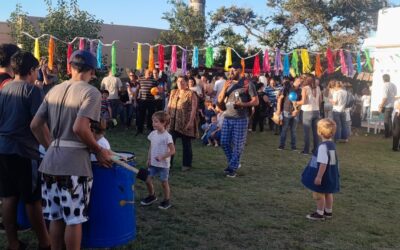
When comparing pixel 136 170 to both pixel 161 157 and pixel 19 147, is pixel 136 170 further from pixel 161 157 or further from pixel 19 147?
pixel 161 157

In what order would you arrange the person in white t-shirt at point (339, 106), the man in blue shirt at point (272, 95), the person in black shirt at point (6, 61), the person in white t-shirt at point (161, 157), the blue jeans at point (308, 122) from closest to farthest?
1. the person in black shirt at point (6, 61)
2. the person in white t-shirt at point (161, 157)
3. the blue jeans at point (308, 122)
4. the person in white t-shirt at point (339, 106)
5. the man in blue shirt at point (272, 95)

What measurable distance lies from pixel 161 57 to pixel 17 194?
31.8ft

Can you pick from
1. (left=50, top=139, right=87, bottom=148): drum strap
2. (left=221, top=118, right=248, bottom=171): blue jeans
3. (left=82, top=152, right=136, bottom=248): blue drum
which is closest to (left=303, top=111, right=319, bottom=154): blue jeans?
(left=221, top=118, right=248, bottom=171): blue jeans

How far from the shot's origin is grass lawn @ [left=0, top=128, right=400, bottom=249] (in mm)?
4297

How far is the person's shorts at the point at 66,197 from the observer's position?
9.94 feet

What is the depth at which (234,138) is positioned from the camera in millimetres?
6785

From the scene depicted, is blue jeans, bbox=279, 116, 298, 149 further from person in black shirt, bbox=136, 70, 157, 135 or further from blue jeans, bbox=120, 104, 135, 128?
blue jeans, bbox=120, 104, 135, 128

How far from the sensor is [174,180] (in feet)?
21.6

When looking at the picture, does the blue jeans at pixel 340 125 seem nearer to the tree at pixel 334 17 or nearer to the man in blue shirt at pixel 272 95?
the man in blue shirt at pixel 272 95

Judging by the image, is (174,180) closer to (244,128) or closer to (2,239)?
(244,128)

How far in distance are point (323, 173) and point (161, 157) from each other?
1.83 metres

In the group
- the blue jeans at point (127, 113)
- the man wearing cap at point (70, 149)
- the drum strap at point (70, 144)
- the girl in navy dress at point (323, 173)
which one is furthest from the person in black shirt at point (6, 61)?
the blue jeans at point (127, 113)

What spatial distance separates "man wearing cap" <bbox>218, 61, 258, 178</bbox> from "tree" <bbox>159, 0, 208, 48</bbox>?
17.3 metres

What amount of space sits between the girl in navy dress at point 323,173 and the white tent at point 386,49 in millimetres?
10037
